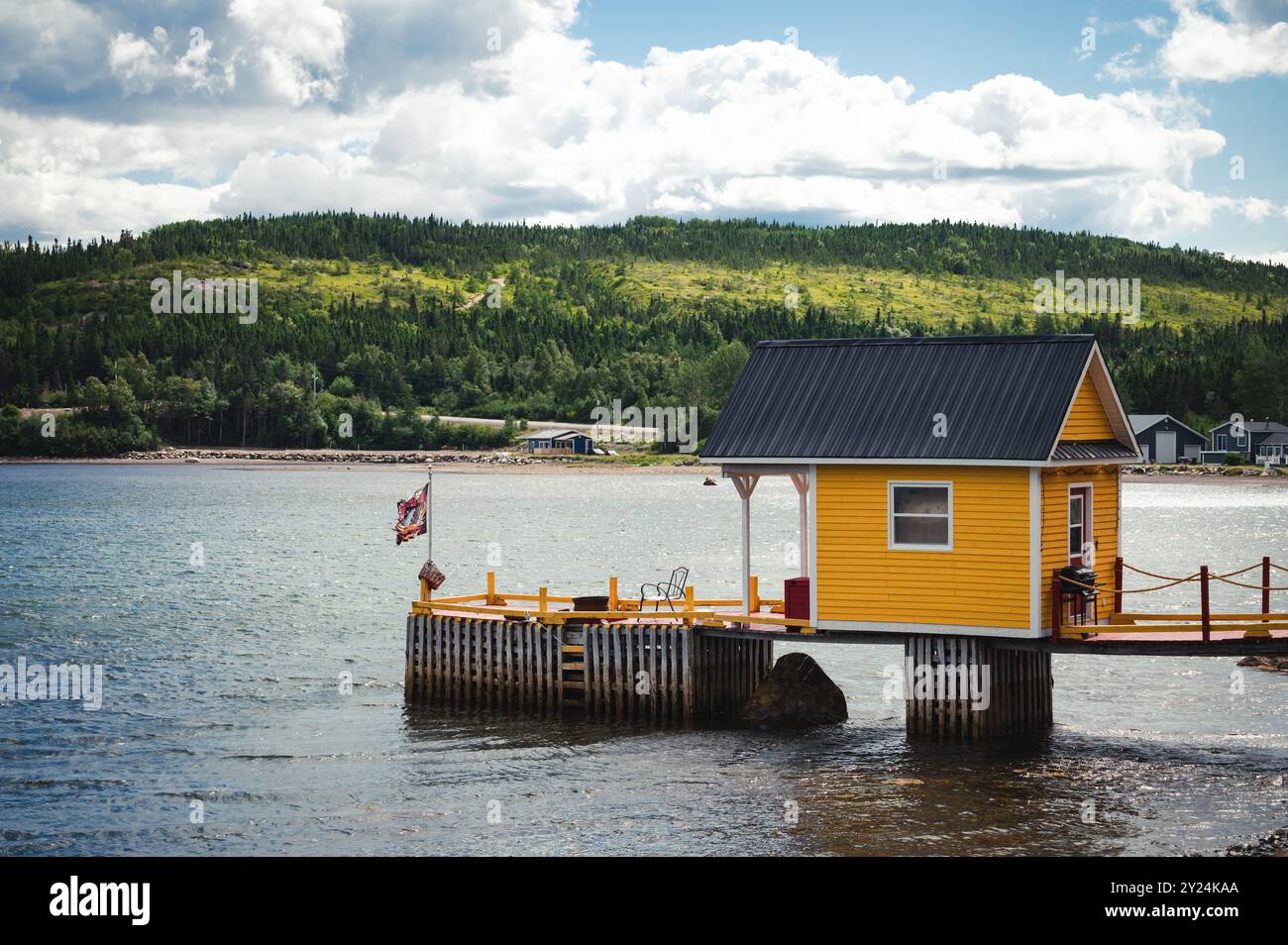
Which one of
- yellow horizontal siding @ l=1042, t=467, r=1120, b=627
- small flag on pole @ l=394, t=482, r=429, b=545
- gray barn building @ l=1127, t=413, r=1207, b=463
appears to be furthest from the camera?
gray barn building @ l=1127, t=413, r=1207, b=463

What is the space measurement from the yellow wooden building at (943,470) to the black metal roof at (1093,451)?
0.14 feet

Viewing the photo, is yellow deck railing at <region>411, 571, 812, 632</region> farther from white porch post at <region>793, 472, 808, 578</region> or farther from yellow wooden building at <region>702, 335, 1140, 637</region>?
white porch post at <region>793, 472, 808, 578</region>

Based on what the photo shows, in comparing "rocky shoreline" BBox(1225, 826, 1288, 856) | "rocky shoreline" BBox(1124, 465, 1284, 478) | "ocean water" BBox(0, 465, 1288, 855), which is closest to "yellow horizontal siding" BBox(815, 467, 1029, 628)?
"ocean water" BBox(0, 465, 1288, 855)

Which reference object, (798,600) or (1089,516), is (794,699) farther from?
(1089,516)

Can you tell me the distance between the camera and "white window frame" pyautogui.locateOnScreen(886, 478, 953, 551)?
26531 millimetres

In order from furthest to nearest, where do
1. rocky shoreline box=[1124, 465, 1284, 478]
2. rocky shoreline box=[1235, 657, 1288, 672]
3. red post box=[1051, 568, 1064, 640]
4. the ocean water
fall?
rocky shoreline box=[1124, 465, 1284, 478]
rocky shoreline box=[1235, 657, 1288, 672]
red post box=[1051, 568, 1064, 640]
the ocean water

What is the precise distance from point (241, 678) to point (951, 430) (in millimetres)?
21579

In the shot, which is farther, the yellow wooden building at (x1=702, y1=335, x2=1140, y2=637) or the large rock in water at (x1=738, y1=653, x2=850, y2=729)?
the large rock in water at (x1=738, y1=653, x2=850, y2=729)

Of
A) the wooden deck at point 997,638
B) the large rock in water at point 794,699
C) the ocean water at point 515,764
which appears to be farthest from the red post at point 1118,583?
the large rock in water at point 794,699

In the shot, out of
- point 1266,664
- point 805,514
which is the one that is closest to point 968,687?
point 805,514

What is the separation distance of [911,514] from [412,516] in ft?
35.3

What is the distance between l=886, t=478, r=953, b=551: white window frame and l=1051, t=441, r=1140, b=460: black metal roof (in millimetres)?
1948

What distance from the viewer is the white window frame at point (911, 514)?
2653 cm
